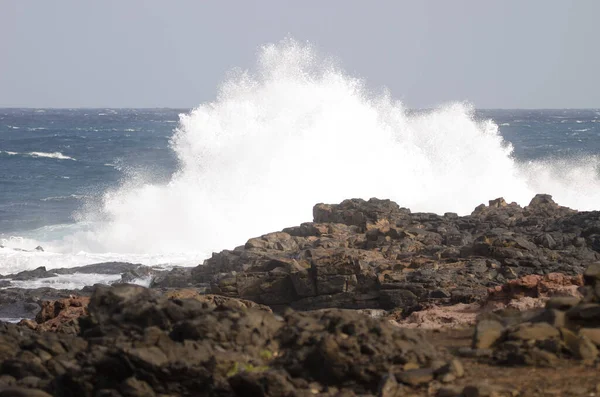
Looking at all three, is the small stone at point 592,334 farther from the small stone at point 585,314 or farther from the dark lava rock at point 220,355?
the dark lava rock at point 220,355

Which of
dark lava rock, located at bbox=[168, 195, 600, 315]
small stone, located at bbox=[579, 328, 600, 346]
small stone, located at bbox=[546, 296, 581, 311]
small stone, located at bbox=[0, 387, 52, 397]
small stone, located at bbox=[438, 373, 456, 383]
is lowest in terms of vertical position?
small stone, located at bbox=[0, 387, 52, 397]

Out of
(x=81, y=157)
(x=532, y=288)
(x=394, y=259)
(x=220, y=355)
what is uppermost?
(x=81, y=157)

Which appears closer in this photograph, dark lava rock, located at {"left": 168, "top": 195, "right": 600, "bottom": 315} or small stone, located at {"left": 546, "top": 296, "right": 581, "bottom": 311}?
small stone, located at {"left": 546, "top": 296, "right": 581, "bottom": 311}

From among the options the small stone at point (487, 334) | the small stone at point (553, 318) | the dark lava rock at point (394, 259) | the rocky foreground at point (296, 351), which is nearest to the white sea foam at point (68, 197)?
the dark lava rock at point (394, 259)

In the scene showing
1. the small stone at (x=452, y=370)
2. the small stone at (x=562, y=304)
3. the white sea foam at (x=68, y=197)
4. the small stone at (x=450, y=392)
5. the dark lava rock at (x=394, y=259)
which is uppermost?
the white sea foam at (x=68, y=197)

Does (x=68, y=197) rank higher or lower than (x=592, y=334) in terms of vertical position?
higher

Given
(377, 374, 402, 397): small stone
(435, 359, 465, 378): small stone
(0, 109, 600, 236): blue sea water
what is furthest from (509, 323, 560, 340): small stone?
(0, 109, 600, 236): blue sea water

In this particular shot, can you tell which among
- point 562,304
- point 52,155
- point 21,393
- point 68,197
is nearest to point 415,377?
point 562,304

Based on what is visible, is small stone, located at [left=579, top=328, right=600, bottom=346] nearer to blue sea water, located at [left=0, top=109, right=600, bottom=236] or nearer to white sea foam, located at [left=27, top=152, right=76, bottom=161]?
blue sea water, located at [left=0, top=109, right=600, bottom=236]

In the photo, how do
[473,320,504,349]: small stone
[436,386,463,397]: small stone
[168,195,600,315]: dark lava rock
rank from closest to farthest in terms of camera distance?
[436,386,463,397]: small stone, [473,320,504,349]: small stone, [168,195,600,315]: dark lava rock

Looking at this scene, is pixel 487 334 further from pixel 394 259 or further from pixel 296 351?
pixel 394 259

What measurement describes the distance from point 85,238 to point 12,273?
847cm

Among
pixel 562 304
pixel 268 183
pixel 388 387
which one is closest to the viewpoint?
pixel 388 387

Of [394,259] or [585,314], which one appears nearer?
[585,314]
